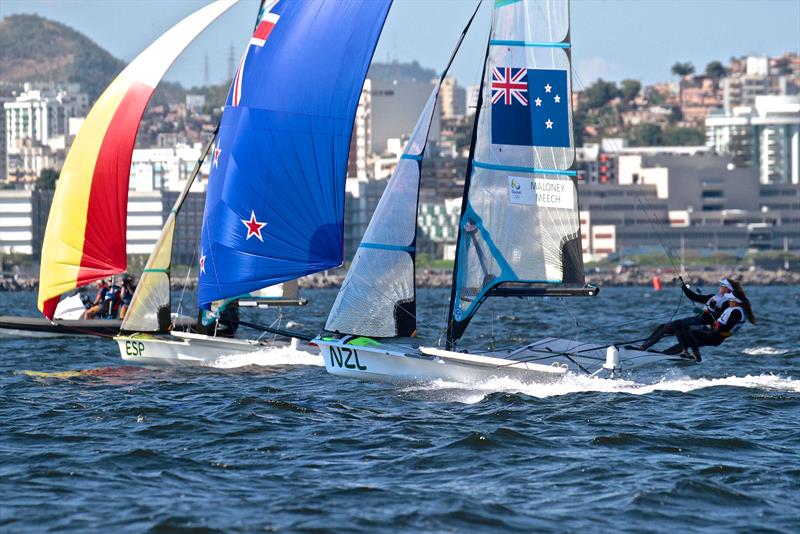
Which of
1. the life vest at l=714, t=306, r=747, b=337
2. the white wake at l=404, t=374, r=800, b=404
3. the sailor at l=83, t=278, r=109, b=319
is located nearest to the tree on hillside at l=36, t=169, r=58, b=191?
the sailor at l=83, t=278, r=109, b=319

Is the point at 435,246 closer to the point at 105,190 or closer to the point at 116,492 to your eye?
the point at 105,190

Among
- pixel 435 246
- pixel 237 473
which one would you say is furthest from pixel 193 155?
pixel 237 473

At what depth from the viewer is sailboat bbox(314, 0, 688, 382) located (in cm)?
1844

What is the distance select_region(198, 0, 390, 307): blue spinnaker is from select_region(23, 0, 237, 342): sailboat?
15.8ft

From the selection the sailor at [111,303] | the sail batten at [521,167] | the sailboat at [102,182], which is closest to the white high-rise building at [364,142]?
the sailor at [111,303]

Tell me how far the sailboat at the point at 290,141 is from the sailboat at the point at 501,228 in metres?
0.96

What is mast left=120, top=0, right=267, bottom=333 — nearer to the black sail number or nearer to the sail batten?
the black sail number

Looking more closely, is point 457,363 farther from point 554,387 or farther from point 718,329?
point 718,329

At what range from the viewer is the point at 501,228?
18781 millimetres

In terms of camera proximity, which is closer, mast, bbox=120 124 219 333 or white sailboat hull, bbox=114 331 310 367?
white sailboat hull, bbox=114 331 310 367

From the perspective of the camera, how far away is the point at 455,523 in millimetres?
11297

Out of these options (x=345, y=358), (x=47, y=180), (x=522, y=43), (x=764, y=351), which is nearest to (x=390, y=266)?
(x=345, y=358)

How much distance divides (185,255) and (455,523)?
13099 centimetres

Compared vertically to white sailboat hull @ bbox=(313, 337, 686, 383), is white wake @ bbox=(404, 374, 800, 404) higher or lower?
lower
